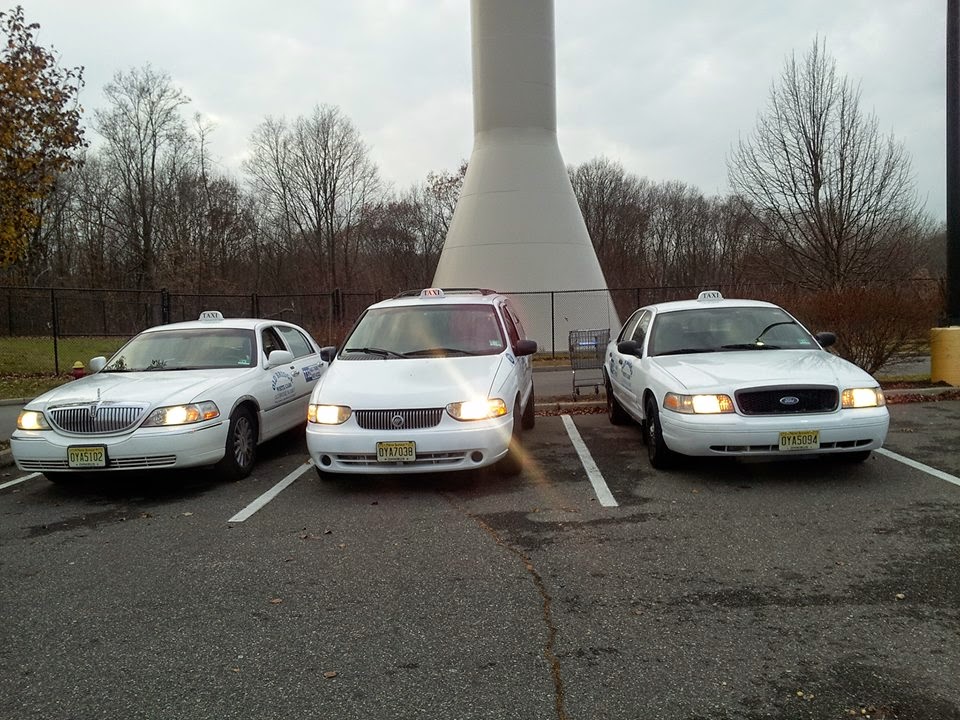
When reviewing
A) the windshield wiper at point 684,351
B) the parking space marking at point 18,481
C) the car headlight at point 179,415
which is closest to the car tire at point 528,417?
the windshield wiper at point 684,351

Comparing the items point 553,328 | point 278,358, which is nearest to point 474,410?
point 278,358

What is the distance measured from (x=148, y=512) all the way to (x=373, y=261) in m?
43.9

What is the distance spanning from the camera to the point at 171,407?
559cm

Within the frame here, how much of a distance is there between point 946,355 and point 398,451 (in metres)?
9.35

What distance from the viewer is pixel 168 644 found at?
303 centimetres

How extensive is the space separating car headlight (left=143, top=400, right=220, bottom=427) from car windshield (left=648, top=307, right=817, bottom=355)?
171 inches

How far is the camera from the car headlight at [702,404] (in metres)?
5.31

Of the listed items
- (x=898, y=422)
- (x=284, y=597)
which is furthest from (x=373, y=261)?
(x=284, y=597)

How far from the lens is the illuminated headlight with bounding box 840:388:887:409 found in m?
5.31

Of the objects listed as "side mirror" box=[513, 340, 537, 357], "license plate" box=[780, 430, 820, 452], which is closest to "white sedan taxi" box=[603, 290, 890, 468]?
"license plate" box=[780, 430, 820, 452]

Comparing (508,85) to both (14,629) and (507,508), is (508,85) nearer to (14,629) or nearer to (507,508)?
(507,508)

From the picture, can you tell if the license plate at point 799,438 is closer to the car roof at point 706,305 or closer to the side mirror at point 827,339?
the side mirror at point 827,339

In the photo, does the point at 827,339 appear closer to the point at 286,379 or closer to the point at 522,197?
the point at 286,379

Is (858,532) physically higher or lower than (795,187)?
lower
